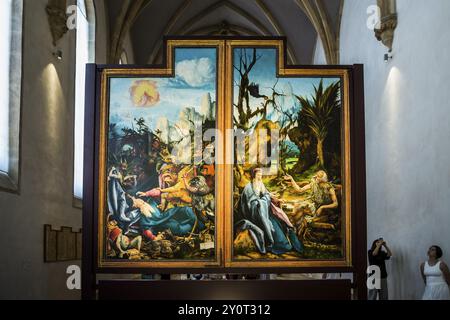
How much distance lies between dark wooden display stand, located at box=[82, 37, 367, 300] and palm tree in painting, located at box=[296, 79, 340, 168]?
0.93ft

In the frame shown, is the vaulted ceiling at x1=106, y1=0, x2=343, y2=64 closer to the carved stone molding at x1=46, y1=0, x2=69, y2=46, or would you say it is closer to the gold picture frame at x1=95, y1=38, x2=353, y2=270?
the carved stone molding at x1=46, y1=0, x2=69, y2=46

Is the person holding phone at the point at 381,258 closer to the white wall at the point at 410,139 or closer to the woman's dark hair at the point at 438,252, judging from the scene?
the white wall at the point at 410,139

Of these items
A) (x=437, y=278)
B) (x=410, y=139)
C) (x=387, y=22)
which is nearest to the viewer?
(x=437, y=278)

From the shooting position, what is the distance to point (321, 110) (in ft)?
35.4

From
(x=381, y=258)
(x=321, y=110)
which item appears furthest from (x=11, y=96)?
(x=381, y=258)

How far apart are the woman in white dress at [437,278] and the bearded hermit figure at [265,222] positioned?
→ 2.92 m

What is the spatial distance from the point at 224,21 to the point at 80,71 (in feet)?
44.9

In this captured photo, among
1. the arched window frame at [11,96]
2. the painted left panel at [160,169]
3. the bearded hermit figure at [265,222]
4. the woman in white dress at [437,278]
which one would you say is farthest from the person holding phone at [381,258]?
the arched window frame at [11,96]

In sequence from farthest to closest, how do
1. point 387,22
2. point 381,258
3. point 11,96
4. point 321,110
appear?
point 387,22 → point 381,258 → point 11,96 → point 321,110

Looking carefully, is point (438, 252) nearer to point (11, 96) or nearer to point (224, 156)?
point (224, 156)

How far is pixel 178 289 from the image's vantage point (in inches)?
389

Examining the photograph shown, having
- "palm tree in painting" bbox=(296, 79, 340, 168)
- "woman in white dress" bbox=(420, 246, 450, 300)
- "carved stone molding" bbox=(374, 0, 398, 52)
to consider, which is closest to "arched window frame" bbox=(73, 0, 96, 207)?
"carved stone molding" bbox=(374, 0, 398, 52)
